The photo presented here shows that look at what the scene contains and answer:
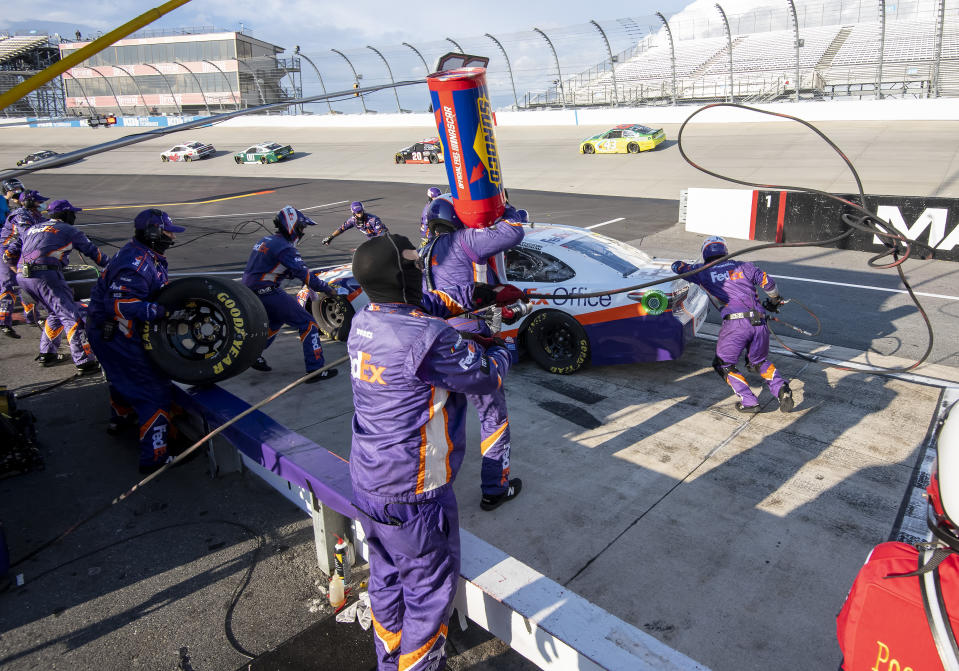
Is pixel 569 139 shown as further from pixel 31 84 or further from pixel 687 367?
pixel 31 84

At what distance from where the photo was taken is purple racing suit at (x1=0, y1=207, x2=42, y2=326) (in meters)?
8.17

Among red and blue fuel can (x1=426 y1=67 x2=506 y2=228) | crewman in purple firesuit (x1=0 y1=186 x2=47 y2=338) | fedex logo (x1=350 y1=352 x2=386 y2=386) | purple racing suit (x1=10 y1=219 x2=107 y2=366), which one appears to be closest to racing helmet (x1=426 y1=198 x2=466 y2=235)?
Result: red and blue fuel can (x1=426 y1=67 x2=506 y2=228)

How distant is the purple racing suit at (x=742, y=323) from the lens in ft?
18.3

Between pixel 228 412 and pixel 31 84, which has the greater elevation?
pixel 31 84

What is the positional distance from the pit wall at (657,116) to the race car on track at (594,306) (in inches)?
428

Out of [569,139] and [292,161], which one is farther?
[292,161]

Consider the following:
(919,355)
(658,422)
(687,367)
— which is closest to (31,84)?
(658,422)

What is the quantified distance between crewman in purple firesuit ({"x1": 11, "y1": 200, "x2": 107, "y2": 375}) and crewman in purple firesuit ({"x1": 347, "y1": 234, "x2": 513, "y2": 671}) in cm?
583

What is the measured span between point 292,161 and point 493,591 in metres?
34.2

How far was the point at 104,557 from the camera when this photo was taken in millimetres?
4164

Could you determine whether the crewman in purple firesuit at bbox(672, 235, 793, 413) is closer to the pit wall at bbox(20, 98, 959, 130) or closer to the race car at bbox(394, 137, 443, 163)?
the pit wall at bbox(20, 98, 959, 130)

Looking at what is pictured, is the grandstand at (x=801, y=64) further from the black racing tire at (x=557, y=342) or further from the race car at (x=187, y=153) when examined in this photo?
the black racing tire at (x=557, y=342)

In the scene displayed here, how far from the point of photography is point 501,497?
442cm

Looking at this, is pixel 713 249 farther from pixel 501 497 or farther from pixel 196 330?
pixel 196 330
